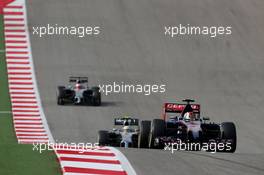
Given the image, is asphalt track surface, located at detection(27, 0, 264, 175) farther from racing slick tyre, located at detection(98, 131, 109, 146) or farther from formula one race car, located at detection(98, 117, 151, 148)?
racing slick tyre, located at detection(98, 131, 109, 146)

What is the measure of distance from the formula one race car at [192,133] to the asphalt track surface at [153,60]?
318cm

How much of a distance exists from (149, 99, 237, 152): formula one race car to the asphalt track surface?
3181mm

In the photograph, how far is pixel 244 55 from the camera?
42.6 meters

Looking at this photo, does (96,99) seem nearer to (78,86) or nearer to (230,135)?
(78,86)

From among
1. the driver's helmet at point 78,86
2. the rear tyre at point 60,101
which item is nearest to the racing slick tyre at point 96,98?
the driver's helmet at point 78,86

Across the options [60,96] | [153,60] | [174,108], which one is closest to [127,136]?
[174,108]

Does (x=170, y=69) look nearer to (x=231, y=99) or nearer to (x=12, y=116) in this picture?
(x=231, y=99)

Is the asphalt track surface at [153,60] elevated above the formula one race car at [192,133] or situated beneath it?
elevated above

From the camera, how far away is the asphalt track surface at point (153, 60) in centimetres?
3203

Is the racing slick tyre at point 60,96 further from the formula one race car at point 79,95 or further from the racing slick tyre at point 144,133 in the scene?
the racing slick tyre at point 144,133

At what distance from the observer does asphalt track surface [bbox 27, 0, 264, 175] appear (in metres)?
32.0

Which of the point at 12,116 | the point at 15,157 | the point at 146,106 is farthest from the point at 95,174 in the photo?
the point at 146,106

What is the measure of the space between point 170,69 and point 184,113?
16.2 meters

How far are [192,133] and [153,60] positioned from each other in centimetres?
1841
